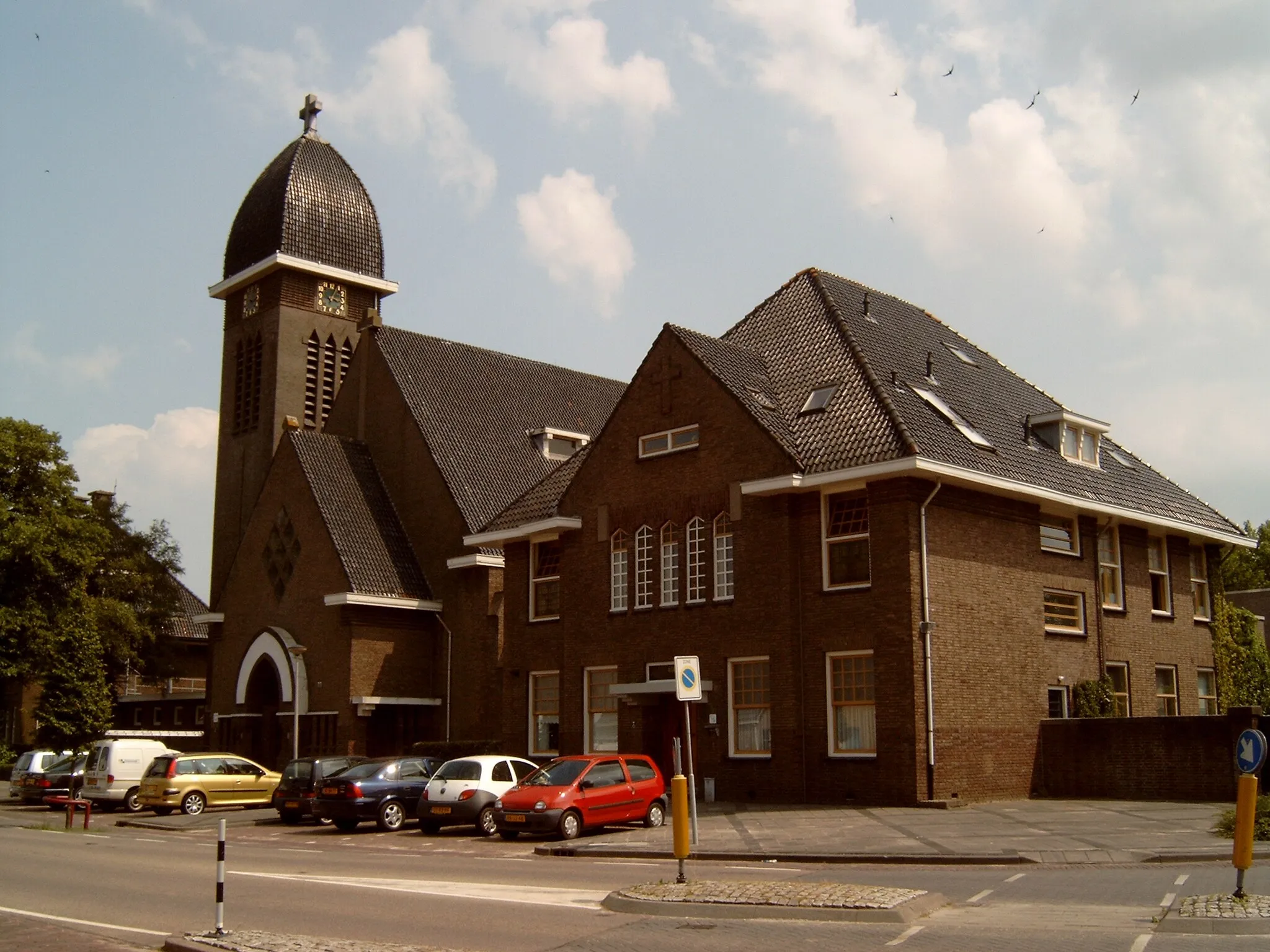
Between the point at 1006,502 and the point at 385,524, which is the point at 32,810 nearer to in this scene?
the point at 385,524

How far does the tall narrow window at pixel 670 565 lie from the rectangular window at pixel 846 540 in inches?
157

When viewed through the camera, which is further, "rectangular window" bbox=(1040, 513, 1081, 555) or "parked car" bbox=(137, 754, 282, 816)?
"parked car" bbox=(137, 754, 282, 816)

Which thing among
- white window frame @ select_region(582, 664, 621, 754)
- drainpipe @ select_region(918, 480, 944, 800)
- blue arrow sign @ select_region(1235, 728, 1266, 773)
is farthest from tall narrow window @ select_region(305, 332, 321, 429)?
blue arrow sign @ select_region(1235, 728, 1266, 773)

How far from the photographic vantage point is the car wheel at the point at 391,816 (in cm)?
2630

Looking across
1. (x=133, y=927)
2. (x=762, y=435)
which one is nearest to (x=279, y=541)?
(x=762, y=435)

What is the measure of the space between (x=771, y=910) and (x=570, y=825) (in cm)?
1016

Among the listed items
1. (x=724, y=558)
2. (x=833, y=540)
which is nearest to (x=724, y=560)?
(x=724, y=558)

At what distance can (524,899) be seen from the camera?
559 inches

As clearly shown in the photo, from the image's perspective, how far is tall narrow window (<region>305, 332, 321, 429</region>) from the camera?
163ft

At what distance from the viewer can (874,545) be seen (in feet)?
86.6

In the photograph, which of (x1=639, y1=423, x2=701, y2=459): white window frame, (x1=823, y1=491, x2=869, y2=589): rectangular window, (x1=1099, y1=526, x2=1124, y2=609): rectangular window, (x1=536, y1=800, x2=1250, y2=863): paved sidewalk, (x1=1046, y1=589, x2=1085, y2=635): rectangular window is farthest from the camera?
(x1=1099, y1=526, x2=1124, y2=609): rectangular window

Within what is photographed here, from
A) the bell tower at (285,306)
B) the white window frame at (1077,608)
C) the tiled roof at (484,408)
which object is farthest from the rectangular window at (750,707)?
the bell tower at (285,306)

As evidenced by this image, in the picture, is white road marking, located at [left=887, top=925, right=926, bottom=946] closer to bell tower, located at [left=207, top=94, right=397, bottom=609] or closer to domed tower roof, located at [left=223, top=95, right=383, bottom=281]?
bell tower, located at [left=207, top=94, right=397, bottom=609]

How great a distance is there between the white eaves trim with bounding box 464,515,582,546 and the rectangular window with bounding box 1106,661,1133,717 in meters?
13.0
